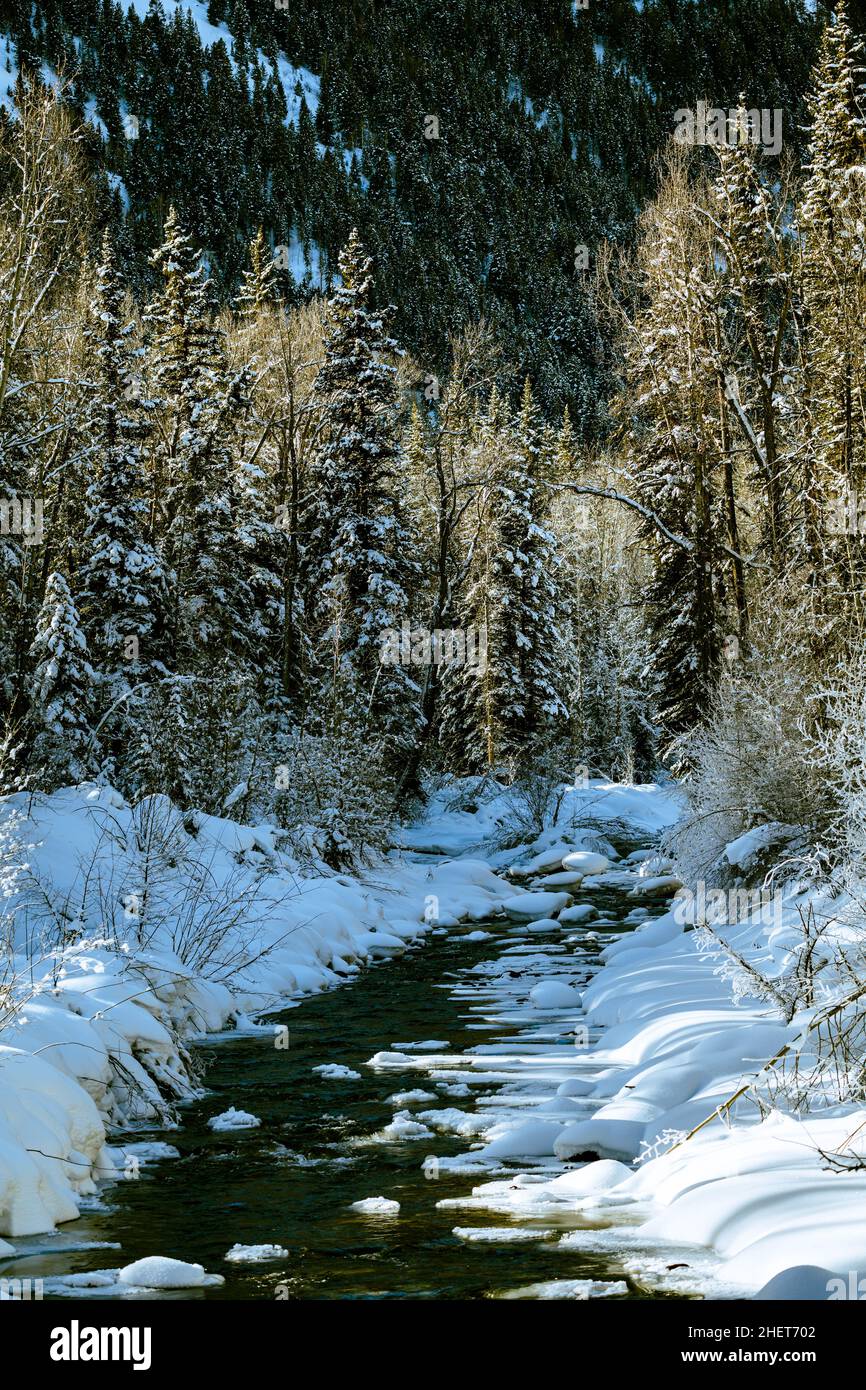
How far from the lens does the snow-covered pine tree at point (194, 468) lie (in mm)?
25859

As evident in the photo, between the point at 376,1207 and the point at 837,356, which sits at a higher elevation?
the point at 837,356

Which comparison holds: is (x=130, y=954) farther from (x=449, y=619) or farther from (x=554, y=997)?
(x=449, y=619)

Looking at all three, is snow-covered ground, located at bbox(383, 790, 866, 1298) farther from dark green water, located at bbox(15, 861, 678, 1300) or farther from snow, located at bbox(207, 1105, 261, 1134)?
snow, located at bbox(207, 1105, 261, 1134)

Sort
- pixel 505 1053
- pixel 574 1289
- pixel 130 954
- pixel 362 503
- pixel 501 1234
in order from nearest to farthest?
pixel 574 1289 < pixel 501 1234 < pixel 130 954 < pixel 505 1053 < pixel 362 503

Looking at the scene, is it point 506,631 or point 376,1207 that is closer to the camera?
point 376,1207

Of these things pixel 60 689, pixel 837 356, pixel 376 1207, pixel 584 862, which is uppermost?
pixel 837 356

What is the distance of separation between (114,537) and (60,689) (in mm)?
4819

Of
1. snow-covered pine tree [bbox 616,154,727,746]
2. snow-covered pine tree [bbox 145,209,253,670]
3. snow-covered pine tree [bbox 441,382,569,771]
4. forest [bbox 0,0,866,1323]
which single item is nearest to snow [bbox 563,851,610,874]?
forest [bbox 0,0,866,1323]

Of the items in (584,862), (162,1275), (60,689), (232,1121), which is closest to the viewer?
(162,1275)

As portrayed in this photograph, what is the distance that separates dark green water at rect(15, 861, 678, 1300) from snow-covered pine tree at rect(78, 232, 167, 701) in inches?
534

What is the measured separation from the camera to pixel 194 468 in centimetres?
2669

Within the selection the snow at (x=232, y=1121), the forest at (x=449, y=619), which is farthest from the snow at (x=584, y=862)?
the snow at (x=232, y=1121)

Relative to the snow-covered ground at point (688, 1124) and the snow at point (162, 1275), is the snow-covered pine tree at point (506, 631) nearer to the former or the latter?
the snow-covered ground at point (688, 1124)

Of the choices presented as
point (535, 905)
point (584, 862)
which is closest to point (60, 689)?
point (535, 905)
